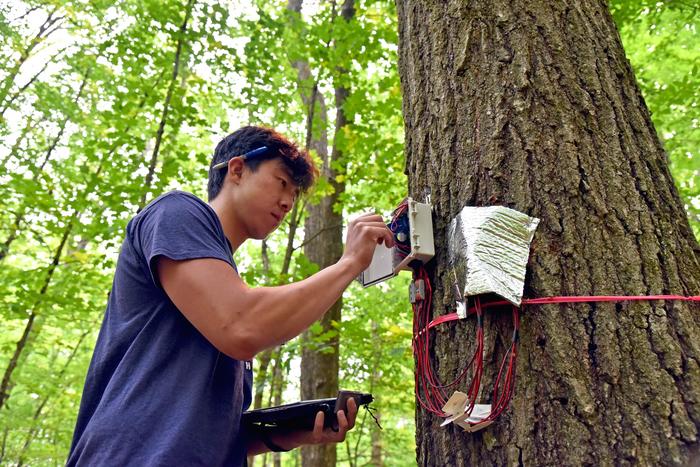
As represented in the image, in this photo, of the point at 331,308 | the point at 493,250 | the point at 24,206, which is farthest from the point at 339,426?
the point at 24,206

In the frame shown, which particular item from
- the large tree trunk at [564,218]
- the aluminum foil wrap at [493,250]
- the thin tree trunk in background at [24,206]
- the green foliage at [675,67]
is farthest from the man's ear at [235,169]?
the green foliage at [675,67]

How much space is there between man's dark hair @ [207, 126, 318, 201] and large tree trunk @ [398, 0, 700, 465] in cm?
43

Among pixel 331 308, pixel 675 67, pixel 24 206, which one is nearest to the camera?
pixel 24 206

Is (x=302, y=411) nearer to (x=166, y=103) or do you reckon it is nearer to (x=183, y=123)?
(x=166, y=103)

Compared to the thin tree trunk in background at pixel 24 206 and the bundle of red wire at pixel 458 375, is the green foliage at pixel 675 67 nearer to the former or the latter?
the bundle of red wire at pixel 458 375

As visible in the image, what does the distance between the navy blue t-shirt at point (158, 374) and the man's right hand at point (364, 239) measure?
374 mm

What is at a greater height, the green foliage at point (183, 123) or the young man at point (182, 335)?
the green foliage at point (183, 123)

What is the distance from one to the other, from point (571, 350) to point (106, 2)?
7001 mm

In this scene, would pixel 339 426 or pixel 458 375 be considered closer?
pixel 458 375

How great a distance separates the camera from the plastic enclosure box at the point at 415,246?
1653mm

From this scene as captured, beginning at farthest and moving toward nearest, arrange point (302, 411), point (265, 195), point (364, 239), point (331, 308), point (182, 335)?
point (331, 308), point (265, 195), point (302, 411), point (364, 239), point (182, 335)

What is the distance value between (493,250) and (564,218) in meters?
0.22

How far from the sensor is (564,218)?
1.47m

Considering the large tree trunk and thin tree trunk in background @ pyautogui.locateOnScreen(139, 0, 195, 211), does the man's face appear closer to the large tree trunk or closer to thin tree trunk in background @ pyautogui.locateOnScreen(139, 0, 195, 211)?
the large tree trunk
